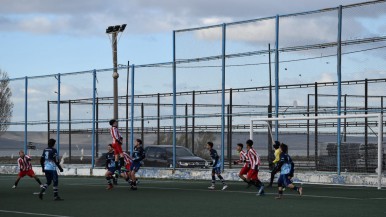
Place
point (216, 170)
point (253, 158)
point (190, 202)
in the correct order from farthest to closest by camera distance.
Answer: point (216, 170)
point (253, 158)
point (190, 202)

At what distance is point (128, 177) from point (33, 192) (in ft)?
11.6

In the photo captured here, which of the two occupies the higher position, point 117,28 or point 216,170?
point 117,28

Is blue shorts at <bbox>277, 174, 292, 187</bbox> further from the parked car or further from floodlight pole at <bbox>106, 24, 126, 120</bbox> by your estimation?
floodlight pole at <bbox>106, 24, 126, 120</bbox>

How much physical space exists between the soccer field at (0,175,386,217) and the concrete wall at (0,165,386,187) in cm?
43

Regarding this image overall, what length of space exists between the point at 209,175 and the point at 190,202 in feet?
40.1

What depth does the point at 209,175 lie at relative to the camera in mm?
33469

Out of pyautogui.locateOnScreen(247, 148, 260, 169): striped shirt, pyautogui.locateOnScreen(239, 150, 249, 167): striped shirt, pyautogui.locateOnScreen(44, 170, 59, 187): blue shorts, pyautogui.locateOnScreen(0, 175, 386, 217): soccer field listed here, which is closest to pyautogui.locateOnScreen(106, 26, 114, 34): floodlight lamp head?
pyautogui.locateOnScreen(0, 175, 386, 217): soccer field

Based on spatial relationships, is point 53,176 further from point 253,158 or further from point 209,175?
point 209,175

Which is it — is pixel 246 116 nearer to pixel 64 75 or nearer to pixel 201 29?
pixel 201 29

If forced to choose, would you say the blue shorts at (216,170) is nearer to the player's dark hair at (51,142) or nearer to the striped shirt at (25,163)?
the striped shirt at (25,163)

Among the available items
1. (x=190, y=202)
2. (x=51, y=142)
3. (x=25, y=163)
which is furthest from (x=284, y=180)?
(x=25, y=163)

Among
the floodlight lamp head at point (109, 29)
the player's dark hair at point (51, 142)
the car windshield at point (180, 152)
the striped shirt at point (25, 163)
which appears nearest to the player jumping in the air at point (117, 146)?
the striped shirt at point (25, 163)

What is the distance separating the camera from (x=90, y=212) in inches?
722

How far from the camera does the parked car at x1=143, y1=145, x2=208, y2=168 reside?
3666 cm
